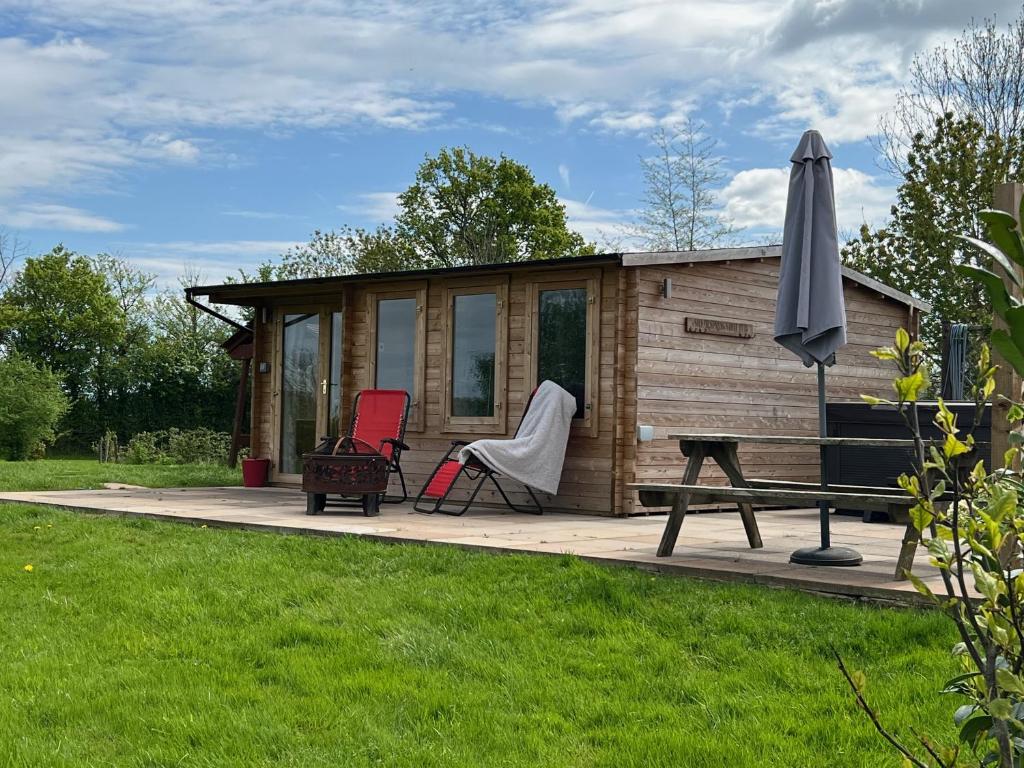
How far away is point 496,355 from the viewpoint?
9914 mm

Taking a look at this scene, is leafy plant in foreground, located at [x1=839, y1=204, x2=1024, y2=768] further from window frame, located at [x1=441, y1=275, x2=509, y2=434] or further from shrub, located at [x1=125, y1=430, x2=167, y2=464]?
shrub, located at [x1=125, y1=430, x2=167, y2=464]

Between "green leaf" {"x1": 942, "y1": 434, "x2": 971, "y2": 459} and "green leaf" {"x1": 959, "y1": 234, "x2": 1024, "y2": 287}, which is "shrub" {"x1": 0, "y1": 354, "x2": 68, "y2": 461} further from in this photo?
"green leaf" {"x1": 959, "y1": 234, "x2": 1024, "y2": 287}

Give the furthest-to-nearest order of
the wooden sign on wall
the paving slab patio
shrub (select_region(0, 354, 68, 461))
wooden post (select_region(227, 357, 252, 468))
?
shrub (select_region(0, 354, 68, 461)), wooden post (select_region(227, 357, 252, 468)), the wooden sign on wall, the paving slab patio

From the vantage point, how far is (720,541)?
6.91 meters

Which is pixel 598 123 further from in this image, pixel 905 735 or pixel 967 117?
pixel 905 735

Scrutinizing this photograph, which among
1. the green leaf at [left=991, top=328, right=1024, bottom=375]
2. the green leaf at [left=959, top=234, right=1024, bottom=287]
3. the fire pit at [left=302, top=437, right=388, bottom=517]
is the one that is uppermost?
the green leaf at [left=959, top=234, right=1024, bottom=287]

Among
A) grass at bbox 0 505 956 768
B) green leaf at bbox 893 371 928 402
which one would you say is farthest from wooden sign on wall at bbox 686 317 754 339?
green leaf at bbox 893 371 928 402

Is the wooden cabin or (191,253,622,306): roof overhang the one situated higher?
(191,253,622,306): roof overhang

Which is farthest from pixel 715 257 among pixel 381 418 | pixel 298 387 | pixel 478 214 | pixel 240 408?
pixel 478 214

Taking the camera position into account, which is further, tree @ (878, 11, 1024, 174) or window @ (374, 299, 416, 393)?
tree @ (878, 11, 1024, 174)

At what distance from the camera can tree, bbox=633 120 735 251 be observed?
26.2 m

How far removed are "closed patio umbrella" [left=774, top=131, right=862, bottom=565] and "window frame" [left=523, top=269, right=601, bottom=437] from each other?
11.1 feet

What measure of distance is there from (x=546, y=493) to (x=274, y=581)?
4.28m

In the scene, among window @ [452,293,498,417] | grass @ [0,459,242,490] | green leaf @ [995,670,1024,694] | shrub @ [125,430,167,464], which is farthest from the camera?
shrub @ [125,430,167,464]
